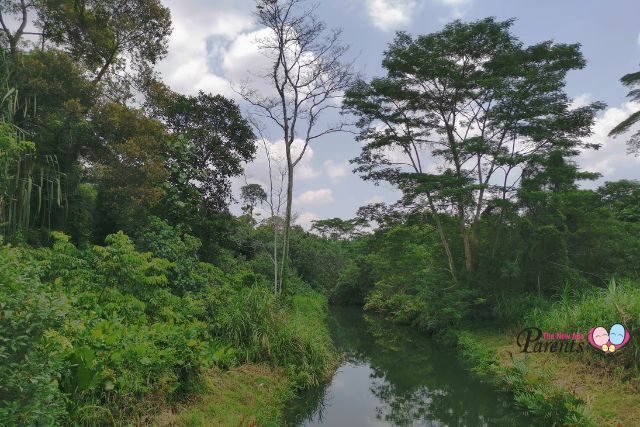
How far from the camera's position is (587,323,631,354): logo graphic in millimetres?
7828

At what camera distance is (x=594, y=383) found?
7.62m

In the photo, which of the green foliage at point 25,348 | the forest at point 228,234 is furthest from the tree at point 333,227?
the green foliage at point 25,348

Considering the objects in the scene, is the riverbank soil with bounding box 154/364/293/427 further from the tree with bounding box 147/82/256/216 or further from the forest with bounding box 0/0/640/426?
the tree with bounding box 147/82/256/216

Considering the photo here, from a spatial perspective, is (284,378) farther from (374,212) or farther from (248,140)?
(374,212)

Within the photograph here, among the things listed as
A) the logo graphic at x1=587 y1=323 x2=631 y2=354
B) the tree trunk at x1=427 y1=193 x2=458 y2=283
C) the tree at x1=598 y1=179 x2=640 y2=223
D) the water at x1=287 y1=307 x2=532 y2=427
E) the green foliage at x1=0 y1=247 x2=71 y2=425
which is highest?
the tree at x1=598 y1=179 x2=640 y2=223

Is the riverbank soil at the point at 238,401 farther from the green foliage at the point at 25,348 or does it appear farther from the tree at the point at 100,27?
the tree at the point at 100,27

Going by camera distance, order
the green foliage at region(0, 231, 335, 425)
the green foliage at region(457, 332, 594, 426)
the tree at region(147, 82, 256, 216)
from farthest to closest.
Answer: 1. the tree at region(147, 82, 256, 216)
2. the green foliage at region(457, 332, 594, 426)
3. the green foliage at region(0, 231, 335, 425)

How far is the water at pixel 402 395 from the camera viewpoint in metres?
7.87

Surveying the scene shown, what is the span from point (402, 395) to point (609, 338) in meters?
4.24

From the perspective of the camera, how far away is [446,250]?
52.5ft

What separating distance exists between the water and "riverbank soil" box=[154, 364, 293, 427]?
1.71 ft

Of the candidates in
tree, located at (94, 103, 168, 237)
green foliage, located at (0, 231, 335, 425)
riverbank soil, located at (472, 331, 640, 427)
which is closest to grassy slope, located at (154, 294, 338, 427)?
green foliage, located at (0, 231, 335, 425)

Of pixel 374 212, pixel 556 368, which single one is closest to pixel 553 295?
pixel 556 368

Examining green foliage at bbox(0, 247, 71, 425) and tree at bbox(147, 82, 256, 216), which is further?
tree at bbox(147, 82, 256, 216)
